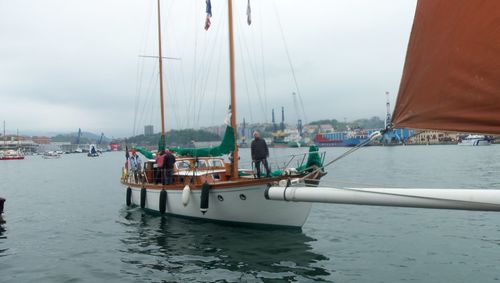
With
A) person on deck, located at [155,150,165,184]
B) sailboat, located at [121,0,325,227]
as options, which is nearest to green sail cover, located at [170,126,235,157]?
sailboat, located at [121,0,325,227]

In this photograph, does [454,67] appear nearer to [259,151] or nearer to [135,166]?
[259,151]

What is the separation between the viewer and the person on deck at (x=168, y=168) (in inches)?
738

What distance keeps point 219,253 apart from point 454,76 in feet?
33.5

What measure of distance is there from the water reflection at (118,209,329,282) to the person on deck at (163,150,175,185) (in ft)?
5.97

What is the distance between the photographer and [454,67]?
4586 mm

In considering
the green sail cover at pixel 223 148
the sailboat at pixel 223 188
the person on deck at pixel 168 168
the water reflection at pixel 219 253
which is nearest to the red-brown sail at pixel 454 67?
the water reflection at pixel 219 253

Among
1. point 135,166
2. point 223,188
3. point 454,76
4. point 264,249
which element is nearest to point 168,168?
point 223,188

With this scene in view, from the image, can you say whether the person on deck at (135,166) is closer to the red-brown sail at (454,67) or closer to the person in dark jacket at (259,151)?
the person in dark jacket at (259,151)

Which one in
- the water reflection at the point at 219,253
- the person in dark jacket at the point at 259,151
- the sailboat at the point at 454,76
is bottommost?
the water reflection at the point at 219,253

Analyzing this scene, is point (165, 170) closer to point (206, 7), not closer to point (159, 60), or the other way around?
point (206, 7)

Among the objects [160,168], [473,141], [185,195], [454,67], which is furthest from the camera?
[473,141]

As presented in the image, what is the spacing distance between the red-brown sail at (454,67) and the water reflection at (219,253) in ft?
23.3

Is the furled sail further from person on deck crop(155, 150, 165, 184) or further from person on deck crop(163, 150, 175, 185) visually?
person on deck crop(155, 150, 165, 184)

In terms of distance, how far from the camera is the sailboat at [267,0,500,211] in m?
4.37
